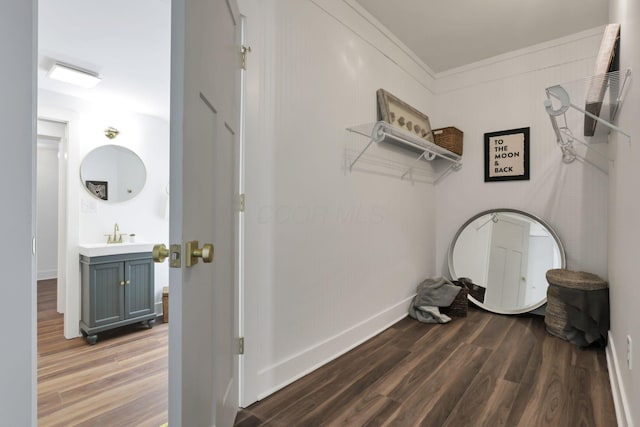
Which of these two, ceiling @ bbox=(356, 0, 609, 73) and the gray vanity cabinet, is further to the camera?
the gray vanity cabinet

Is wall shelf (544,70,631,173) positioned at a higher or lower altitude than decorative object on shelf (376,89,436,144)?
lower

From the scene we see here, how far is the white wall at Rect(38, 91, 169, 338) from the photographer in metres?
2.88

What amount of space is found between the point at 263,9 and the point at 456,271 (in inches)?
117

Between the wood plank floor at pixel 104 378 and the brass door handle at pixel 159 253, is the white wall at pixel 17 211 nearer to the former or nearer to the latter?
the brass door handle at pixel 159 253

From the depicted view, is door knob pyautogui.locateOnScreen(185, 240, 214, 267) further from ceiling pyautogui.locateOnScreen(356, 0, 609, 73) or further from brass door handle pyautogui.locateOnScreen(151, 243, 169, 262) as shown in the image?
ceiling pyautogui.locateOnScreen(356, 0, 609, 73)

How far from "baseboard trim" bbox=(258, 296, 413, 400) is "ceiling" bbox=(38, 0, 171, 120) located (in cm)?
227

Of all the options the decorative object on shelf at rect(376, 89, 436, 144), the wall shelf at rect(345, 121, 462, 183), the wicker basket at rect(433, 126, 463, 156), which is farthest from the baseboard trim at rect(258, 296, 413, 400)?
the wicker basket at rect(433, 126, 463, 156)

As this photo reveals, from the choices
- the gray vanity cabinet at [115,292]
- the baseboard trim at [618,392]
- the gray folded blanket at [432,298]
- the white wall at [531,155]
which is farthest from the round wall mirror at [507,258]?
the gray vanity cabinet at [115,292]

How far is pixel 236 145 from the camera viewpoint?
1.41 metres

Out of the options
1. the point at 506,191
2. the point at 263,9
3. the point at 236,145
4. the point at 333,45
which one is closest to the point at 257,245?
the point at 236,145

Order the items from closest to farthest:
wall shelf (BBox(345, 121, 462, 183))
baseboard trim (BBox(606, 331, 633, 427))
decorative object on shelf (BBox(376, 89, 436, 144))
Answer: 1. baseboard trim (BBox(606, 331, 633, 427))
2. wall shelf (BBox(345, 121, 462, 183))
3. decorative object on shelf (BBox(376, 89, 436, 144))

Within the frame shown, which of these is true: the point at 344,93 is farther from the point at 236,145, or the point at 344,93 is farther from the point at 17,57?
the point at 17,57

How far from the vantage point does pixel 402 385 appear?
1.74m

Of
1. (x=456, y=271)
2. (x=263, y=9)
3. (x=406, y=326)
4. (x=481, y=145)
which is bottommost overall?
(x=406, y=326)
